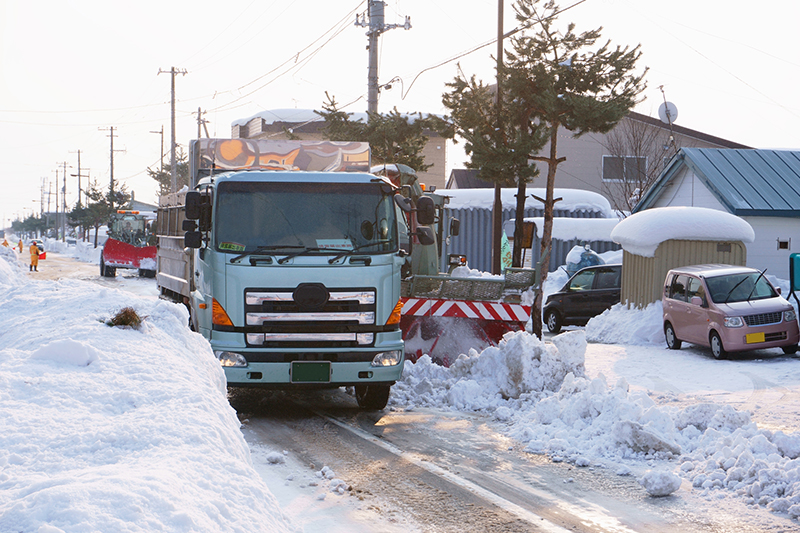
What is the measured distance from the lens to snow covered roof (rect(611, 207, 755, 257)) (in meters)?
17.8

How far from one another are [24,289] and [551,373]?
980 cm

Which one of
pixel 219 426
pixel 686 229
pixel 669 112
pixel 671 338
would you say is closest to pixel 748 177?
pixel 686 229

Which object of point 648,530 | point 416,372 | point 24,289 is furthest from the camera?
point 24,289

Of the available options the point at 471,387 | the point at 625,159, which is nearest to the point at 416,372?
the point at 471,387

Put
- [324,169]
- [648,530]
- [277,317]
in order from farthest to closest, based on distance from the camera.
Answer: [324,169] → [277,317] → [648,530]

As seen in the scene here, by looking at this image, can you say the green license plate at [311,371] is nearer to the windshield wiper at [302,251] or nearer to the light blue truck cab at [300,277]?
the light blue truck cab at [300,277]

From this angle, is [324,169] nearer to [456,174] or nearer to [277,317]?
[277,317]

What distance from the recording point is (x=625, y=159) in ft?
135

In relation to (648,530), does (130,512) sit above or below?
above

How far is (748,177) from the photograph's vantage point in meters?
23.6

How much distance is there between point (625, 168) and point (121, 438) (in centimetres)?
3937

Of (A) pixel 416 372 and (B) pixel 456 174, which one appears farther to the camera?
(B) pixel 456 174

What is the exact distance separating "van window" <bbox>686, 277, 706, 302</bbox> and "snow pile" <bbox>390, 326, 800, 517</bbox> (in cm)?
505

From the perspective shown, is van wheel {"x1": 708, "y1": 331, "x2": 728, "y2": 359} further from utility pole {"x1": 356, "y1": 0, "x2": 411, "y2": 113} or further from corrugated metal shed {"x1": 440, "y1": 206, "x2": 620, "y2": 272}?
corrugated metal shed {"x1": 440, "y1": 206, "x2": 620, "y2": 272}
